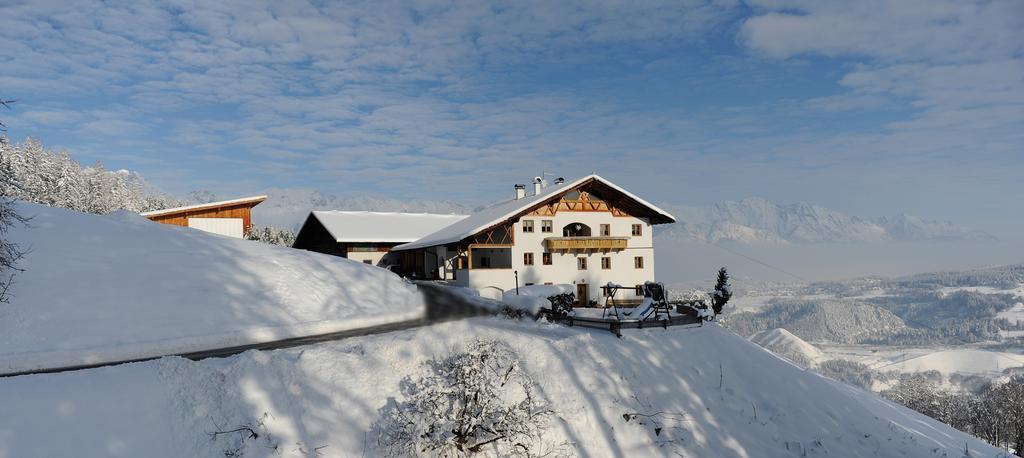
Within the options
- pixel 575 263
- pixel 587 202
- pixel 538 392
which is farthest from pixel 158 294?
pixel 587 202

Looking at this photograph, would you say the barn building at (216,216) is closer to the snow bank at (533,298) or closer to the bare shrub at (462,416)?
the snow bank at (533,298)

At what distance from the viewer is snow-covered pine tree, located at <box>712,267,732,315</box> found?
37.6m

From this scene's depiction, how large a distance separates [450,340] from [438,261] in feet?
95.9

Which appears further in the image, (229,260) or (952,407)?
(952,407)

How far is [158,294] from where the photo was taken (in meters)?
17.0

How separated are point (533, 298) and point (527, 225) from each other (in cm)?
1614

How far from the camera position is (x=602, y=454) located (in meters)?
12.6

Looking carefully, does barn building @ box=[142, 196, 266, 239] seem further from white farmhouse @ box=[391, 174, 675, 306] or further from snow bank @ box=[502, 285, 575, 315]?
snow bank @ box=[502, 285, 575, 315]

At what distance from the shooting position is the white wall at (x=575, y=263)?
118 feet

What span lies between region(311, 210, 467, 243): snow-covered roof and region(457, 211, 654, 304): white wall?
14386 millimetres

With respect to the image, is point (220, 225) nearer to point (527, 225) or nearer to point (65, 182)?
point (527, 225)

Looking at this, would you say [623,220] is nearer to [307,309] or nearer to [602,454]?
[307,309]

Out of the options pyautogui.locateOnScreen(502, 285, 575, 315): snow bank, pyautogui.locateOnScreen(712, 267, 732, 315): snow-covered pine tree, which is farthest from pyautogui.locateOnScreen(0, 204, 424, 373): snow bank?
pyautogui.locateOnScreen(712, 267, 732, 315): snow-covered pine tree

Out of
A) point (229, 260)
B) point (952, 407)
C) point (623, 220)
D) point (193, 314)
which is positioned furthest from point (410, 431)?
point (952, 407)
